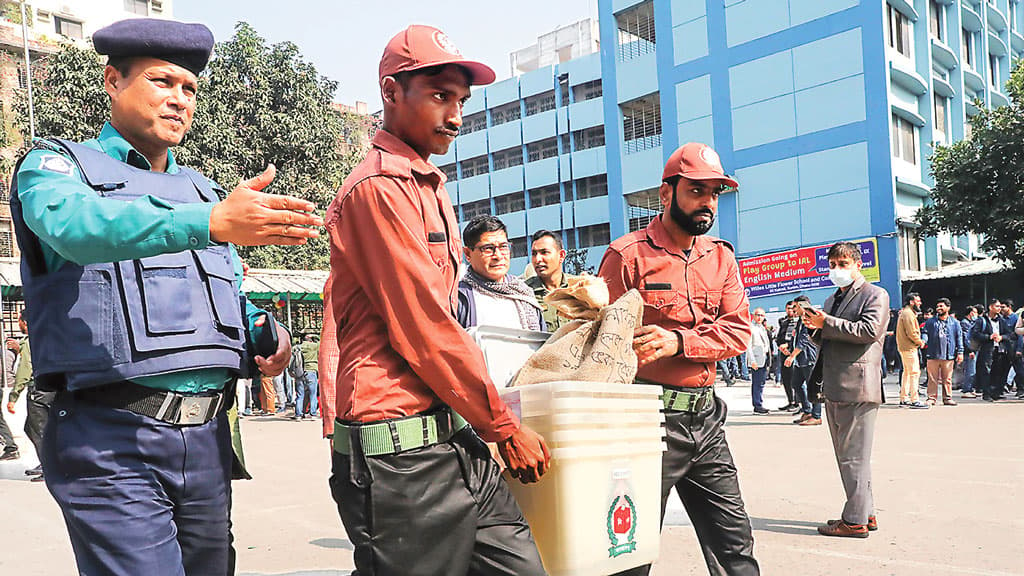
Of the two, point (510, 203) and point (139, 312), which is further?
point (510, 203)

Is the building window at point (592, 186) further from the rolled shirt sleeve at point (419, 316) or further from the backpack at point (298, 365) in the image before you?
the rolled shirt sleeve at point (419, 316)

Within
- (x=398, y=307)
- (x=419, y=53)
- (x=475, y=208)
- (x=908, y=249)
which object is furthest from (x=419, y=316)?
(x=475, y=208)

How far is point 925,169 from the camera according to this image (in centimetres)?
2812

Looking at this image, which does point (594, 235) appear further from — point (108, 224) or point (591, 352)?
point (108, 224)

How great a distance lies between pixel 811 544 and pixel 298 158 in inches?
871

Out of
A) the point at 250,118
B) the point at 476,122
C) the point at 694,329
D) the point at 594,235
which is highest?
the point at 476,122

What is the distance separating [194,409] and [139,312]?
0.31m

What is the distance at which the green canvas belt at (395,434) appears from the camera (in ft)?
7.16

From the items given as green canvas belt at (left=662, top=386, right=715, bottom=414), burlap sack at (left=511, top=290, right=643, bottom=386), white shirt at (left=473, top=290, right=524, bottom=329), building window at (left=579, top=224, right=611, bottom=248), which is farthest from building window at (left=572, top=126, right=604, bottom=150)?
burlap sack at (left=511, top=290, right=643, bottom=386)

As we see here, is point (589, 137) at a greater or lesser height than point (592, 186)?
greater

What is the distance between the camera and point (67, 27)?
132 ft

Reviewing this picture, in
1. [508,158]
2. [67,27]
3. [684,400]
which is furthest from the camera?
[508,158]

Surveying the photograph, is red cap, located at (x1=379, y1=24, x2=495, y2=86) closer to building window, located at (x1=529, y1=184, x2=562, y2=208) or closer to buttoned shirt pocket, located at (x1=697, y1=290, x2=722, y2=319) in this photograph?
buttoned shirt pocket, located at (x1=697, y1=290, x2=722, y2=319)

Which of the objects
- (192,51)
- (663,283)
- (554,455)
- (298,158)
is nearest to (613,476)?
(554,455)
